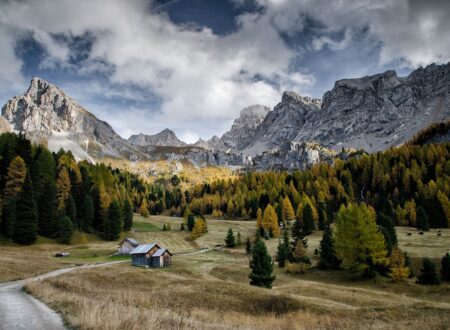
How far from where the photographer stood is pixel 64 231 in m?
75.4

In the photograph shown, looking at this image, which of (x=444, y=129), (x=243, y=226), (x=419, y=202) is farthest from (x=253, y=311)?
(x=444, y=129)

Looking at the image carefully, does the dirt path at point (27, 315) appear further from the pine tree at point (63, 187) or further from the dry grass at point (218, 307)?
the pine tree at point (63, 187)

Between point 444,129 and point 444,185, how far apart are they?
4143 inches

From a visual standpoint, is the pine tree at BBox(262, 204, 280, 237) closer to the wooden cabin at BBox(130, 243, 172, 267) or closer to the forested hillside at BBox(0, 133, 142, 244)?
the wooden cabin at BBox(130, 243, 172, 267)

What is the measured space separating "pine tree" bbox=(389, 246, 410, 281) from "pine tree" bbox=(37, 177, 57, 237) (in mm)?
70637

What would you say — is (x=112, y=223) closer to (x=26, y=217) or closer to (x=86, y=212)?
(x=86, y=212)

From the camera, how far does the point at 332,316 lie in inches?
965

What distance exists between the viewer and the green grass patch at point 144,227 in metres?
118

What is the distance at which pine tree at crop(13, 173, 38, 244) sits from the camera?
65.9 meters

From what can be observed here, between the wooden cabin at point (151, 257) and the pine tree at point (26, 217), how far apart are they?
21.4m

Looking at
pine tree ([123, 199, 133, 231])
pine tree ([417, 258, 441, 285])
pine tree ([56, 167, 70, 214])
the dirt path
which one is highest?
pine tree ([56, 167, 70, 214])

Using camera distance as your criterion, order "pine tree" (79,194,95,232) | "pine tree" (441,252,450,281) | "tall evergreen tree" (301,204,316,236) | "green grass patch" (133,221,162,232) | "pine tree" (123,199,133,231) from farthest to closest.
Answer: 1. "green grass patch" (133,221,162,232)
2. "pine tree" (123,199,133,231)
3. "tall evergreen tree" (301,204,316,236)
4. "pine tree" (79,194,95,232)
5. "pine tree" (441,252,450,281)

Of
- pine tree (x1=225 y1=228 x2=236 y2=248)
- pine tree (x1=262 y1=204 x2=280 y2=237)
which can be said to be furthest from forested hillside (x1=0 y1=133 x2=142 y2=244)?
pine tree (x1=262 y1=204 x2=280 y2=237)

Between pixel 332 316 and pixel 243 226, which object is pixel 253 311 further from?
pixel 243 226
